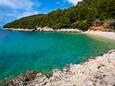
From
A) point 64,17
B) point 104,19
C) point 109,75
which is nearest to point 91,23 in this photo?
point 104,19

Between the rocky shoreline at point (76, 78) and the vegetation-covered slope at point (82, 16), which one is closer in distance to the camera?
the rocky shoreline at point (76, 78)

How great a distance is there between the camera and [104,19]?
98.3 meters

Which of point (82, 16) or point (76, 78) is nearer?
point (76, 78)

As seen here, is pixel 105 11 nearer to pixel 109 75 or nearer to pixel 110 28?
pixel 110 28

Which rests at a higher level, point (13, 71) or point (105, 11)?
point (105, 11)

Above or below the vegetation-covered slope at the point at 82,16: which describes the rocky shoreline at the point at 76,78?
below

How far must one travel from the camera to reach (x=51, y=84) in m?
17.1

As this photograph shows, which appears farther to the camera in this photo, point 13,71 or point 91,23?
point 91,23

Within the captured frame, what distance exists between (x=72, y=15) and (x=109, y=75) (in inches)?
4039

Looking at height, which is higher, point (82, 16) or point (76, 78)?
point (82, 16)

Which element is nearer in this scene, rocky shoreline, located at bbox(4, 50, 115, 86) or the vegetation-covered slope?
rocky shoreline, located at bbox(4, 50, 115, 86)

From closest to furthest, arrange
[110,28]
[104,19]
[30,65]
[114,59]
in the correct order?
[114,59]
[30,65]
[110,28]
[104,19]

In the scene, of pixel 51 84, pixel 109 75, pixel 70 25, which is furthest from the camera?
pixel 70 25

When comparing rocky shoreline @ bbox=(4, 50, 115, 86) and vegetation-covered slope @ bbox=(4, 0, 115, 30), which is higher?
vegetation-covered slope @ bbox=(4, 0, 115, 30)
